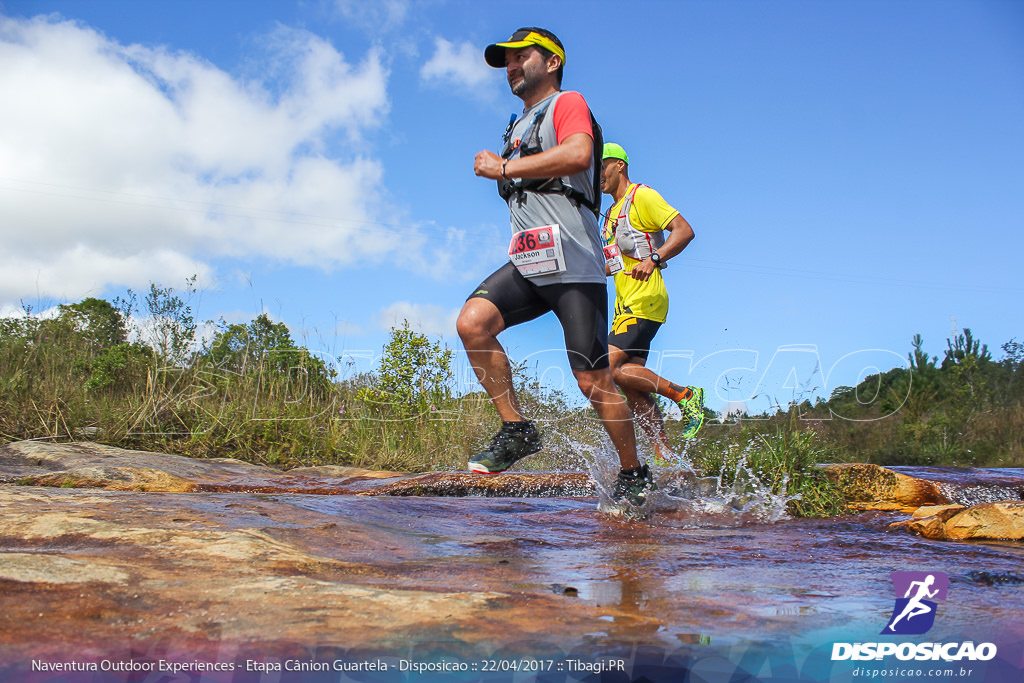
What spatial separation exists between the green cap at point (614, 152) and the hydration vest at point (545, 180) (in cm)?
216

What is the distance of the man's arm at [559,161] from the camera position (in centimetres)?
311

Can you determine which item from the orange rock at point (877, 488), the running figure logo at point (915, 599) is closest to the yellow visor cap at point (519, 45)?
the running figure logo at point (915, 599)

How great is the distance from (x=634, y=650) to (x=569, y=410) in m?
6.98

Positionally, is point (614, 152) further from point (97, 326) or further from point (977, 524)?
point (97, 326)

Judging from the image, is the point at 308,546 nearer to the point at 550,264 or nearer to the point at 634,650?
the point at 634,650

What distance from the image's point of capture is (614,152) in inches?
218

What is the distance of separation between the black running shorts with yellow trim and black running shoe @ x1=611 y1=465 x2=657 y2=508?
1.77m

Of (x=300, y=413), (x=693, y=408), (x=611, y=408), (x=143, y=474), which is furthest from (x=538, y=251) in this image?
(x=300, y=413)

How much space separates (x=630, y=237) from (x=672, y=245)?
346mm

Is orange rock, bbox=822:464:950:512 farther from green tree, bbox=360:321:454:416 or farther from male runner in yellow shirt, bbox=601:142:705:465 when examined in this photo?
green tree, bbox=360:321:454:416

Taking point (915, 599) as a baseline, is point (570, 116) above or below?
above

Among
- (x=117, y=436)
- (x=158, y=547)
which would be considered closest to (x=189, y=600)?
(x=158, y=547)

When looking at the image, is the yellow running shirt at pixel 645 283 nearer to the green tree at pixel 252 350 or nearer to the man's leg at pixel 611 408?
the man's leg at pixel 611 408

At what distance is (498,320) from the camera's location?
11.3 ft
